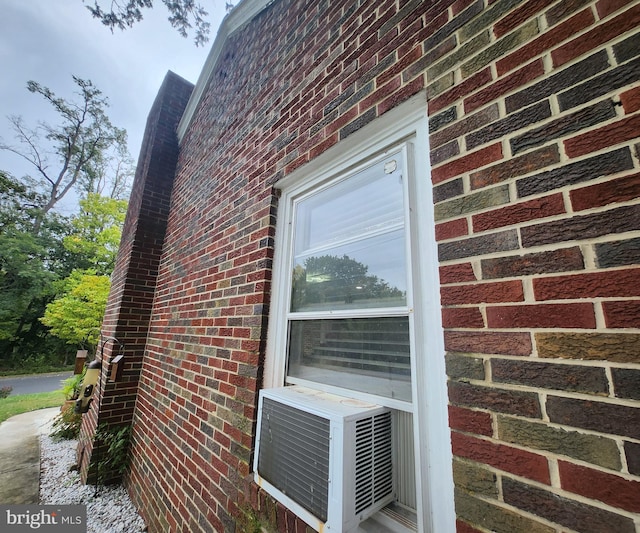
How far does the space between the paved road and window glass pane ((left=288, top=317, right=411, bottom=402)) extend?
1353cm

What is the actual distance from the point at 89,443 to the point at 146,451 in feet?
3.75

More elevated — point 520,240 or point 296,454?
point 520,240

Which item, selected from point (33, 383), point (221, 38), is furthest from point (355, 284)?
point (33, 383)

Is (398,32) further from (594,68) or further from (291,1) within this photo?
(291,1)

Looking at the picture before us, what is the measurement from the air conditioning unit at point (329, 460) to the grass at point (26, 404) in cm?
808

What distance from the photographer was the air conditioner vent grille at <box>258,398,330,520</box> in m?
1.12

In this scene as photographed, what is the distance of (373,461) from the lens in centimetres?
112

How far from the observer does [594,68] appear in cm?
78

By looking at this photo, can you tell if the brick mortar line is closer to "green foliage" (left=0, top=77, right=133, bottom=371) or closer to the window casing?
the window casing

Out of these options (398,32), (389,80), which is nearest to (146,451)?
(389,80)

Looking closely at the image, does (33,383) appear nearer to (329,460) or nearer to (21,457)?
(21,457)

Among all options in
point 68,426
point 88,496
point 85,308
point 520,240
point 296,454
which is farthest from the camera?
point 85,308

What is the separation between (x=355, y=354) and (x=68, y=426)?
20.4ft

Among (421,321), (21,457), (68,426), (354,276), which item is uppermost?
(354,276)
